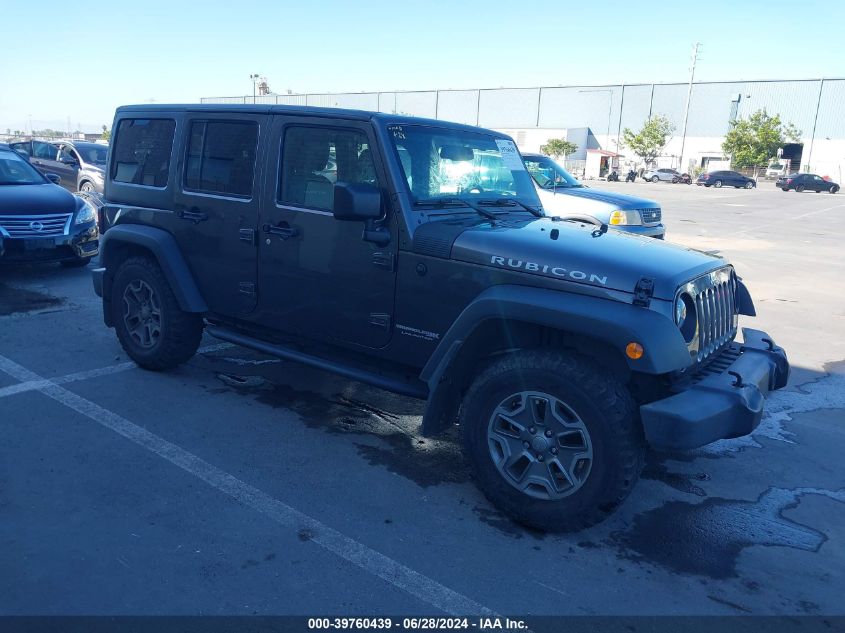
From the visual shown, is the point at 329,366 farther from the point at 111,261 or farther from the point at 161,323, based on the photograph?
the point at 111,261

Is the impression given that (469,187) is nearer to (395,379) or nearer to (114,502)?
(395,379)

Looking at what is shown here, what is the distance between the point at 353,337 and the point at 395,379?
0.37 m

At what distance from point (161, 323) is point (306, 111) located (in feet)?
6.74

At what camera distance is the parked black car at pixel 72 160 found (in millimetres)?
15648

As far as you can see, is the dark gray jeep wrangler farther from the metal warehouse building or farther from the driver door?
the metal warehouse building

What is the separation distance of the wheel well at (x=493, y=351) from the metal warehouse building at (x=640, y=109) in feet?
246

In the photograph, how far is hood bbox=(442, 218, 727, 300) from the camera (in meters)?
3.36

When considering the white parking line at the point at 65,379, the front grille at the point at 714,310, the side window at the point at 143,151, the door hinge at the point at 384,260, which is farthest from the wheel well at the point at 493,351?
the white parking line at the point at 65,379

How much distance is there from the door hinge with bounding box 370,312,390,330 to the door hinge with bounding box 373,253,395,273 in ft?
0.90

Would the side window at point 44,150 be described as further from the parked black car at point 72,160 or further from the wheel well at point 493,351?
the wheel well at point 493,351

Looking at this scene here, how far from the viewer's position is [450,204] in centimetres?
422

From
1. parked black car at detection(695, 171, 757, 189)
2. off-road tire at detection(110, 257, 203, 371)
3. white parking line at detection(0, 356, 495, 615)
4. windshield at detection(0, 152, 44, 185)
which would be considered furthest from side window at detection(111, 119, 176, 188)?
parked black car at detection(695, 171, 757, 189)

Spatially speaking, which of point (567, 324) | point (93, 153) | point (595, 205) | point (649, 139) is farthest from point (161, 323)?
point (649, 139)

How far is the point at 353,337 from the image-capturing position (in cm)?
428
